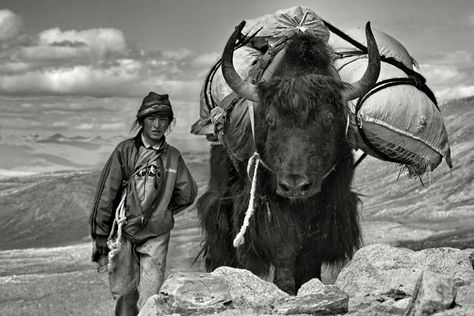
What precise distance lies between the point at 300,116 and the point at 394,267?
3.28 ft

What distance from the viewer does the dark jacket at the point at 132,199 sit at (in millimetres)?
4707

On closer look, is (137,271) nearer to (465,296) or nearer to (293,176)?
(293,176)

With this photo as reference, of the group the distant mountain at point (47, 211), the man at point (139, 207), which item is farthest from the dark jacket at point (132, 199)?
the distant mountain at point (47, 211)

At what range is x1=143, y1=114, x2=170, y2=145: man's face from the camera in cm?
480

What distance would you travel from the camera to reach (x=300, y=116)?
16.0 ft

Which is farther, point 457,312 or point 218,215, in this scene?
point 218,215

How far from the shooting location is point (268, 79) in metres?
5.29

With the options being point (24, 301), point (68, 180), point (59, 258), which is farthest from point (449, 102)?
point (24, 301)

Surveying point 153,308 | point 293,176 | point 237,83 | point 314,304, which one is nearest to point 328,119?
point 293,176

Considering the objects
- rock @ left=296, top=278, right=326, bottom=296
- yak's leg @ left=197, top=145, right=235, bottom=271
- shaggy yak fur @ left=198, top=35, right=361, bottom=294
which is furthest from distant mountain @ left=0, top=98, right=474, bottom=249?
rock @ left=296, top=278, right=326, bottom=296

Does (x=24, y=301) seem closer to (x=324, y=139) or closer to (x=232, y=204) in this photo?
(x=232, y=204)

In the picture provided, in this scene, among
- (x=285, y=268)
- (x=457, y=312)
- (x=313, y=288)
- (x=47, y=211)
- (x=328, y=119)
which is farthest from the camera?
(x=47, y=211)

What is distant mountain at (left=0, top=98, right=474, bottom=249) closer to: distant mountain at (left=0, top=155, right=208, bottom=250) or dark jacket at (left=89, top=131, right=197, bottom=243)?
distant mountain at (left=0, top=155, right=208, bottom=250)

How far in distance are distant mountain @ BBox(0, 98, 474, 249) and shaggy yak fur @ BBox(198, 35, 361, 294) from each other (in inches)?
252
